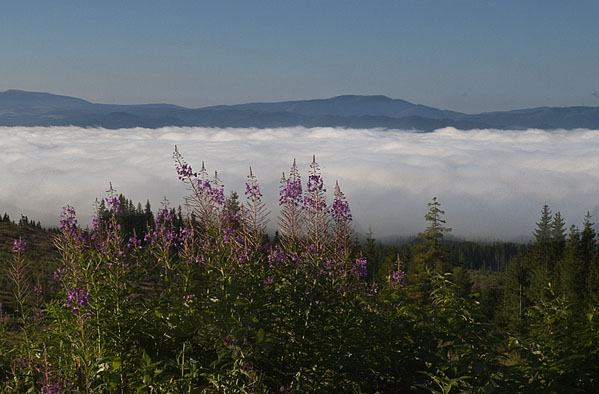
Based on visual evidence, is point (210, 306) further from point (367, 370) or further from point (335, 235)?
point (335, 235)

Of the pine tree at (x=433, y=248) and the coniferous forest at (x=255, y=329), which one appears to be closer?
the coniferous forest at (x=255, y=329)

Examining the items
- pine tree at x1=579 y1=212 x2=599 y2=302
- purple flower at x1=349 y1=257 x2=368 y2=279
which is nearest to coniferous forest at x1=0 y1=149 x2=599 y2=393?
purple flower at x1=349 y1=257 x2=368 y2=279

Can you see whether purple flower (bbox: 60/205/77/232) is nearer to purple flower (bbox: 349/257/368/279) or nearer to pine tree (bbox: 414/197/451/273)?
purple flower (bbox: 349/257/368/279)

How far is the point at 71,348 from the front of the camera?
5.70m

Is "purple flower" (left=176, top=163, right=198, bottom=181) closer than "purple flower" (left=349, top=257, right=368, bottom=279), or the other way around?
"purple flower" (left=176, top=163, right=198, bottom=181)

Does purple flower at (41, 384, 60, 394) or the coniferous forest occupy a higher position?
the coniferous forest

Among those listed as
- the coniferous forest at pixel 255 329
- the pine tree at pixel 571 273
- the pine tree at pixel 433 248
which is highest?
the coniferous forest at pixel 255 329

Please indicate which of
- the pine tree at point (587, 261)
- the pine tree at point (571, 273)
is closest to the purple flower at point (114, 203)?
the pine tree at point (587, 261)

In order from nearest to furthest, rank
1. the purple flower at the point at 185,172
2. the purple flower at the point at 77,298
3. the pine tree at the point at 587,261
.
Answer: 1. the purple flower at the point at 77,298
2. the purple flower at the point at 185,172
3. the pine tree at the point at 587,261

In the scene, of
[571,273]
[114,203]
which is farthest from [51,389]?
[571,273]

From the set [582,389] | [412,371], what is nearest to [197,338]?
[412,371]

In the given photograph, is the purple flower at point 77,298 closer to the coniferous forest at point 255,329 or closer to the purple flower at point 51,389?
the coniferous forest at point 255,329

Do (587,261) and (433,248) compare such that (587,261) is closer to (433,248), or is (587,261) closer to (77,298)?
(433,248)

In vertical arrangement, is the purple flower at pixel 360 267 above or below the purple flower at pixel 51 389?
above
